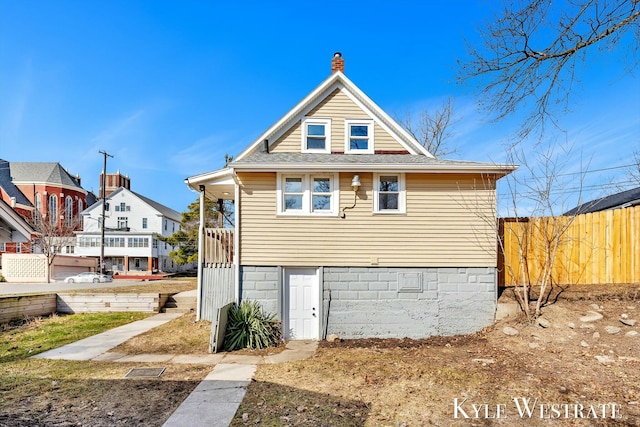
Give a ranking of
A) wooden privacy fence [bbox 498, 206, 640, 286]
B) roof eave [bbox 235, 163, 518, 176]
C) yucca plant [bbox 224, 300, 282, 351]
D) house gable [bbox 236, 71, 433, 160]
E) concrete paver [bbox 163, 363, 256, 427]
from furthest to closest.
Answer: house gable [bbox 236, 71, 433, 160] → roof eave [bbox 235, 163, 518, 176] → wooden privacy fence [bbox 498, 206, 640, 286] → yucca plant [bbox 224, 300, 282, 351] → concrete paver [bbox 163, 363, 256, 427]

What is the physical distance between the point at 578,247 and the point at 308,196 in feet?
24.3

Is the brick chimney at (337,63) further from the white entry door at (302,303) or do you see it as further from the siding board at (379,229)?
the white entry door at (302,303)

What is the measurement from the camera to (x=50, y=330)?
33.9ft

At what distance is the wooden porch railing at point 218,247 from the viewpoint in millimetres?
10664

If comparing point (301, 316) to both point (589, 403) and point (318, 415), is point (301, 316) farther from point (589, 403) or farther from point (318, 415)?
point (589, 403)

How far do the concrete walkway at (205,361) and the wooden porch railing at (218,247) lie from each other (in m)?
2.72

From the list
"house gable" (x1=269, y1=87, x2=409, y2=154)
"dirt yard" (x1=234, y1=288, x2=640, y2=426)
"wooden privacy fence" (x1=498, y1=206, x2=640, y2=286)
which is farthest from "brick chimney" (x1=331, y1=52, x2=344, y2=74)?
"dirt yard" (x1=234, y1=288, x2=640, y2=426)

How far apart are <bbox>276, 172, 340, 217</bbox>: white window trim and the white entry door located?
1542mm

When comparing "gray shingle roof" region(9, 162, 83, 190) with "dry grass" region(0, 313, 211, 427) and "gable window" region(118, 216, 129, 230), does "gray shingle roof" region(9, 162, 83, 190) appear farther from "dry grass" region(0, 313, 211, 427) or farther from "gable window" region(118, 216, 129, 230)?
"dry grass" region(0, 313, 211, 427)

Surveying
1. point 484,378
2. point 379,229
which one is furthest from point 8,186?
point 484,378

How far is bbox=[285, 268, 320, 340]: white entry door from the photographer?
977cm

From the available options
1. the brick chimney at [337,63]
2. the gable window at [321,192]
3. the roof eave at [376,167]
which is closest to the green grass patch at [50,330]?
the roof eave at [376,167]

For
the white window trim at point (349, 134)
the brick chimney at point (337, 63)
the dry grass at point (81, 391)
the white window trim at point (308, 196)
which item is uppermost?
the brick chimney at point (337, 63)

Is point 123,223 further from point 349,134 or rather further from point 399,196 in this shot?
point 399,196
